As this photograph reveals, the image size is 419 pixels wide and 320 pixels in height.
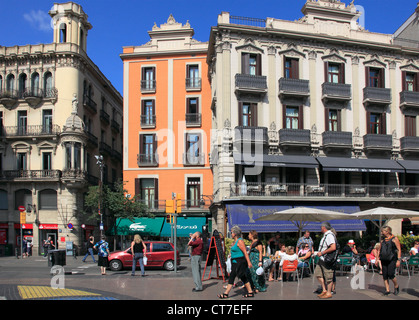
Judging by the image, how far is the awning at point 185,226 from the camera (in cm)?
3319

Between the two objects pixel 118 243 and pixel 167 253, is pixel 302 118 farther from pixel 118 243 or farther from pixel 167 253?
pixel 118 243

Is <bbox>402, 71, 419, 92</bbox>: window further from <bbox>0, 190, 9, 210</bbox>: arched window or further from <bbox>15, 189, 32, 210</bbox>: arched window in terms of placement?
<bbox>0, 190, 9, 210</bbox>: arched window

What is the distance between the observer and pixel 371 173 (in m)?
30.5

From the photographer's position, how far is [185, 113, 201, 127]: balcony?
35469 mm

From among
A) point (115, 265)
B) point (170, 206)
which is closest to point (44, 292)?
point (170, 206)

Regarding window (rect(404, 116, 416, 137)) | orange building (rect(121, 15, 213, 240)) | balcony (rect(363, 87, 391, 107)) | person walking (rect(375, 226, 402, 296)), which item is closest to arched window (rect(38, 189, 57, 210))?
orange building (rect(121, 15, 213, 240))

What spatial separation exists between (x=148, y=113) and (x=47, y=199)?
36.7 feet

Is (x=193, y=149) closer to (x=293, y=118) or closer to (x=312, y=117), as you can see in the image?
(x=293, y=118)

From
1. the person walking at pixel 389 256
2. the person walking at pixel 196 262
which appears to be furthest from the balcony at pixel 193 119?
the person walking at pixel 389 256

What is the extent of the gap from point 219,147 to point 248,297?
17.5 metres

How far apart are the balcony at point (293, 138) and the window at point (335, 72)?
4754 millimetres

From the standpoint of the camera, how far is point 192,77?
3656cm
